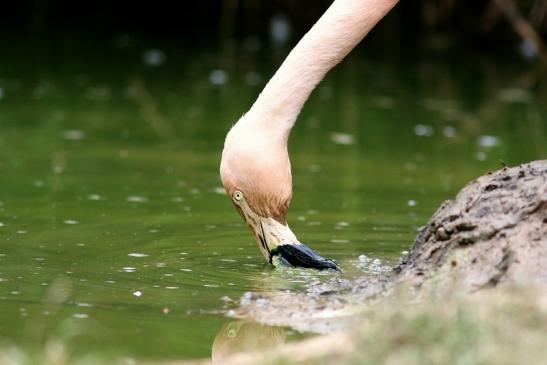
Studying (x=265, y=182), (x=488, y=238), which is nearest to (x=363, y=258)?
(x=265, y=182)

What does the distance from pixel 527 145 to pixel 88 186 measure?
13.7 feet

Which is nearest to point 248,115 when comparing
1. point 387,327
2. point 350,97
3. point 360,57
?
point 387,327

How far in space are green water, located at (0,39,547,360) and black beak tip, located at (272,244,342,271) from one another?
98mm

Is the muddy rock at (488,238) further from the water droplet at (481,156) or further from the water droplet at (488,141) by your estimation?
the water droplet at (488,141)

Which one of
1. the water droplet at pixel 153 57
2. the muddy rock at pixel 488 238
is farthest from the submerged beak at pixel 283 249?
the water droplet at pixel 153 57

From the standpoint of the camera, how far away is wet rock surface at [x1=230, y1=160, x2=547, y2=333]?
194 inches

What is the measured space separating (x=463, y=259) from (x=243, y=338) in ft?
3.30

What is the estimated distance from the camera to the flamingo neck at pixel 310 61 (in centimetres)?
635

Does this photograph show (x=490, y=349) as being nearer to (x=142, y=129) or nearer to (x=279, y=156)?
(x=279, y=156)

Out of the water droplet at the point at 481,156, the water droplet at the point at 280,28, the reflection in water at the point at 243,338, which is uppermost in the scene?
the water droplet at the point at 280,28

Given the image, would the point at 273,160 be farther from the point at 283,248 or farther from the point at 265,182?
the point at 283,248

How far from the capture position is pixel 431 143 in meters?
10.9

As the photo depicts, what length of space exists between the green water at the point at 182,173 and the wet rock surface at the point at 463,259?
292 millimetres

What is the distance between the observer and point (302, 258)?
6211 mm
